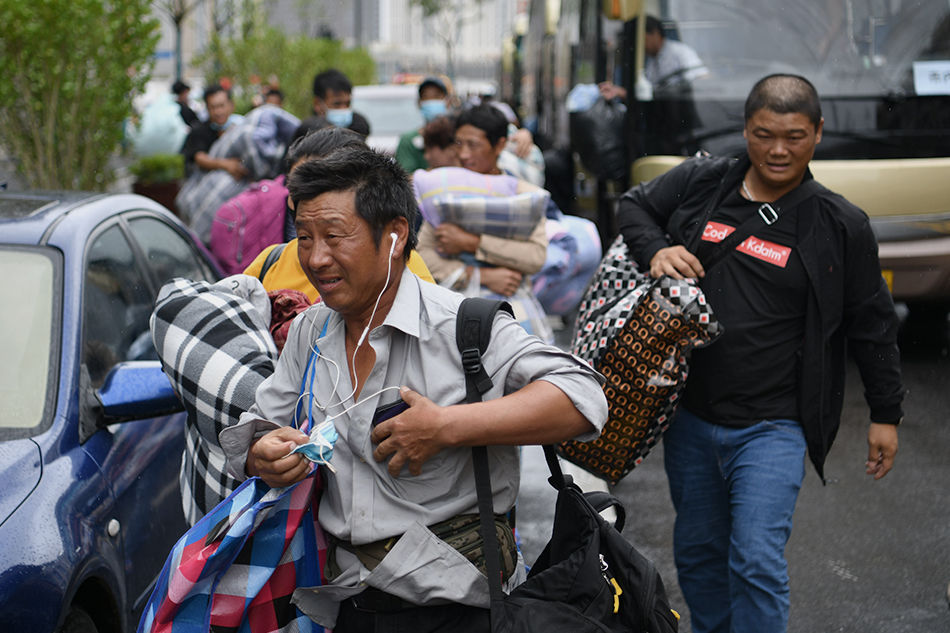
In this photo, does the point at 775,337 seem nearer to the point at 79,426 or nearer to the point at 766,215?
the point at 766,215

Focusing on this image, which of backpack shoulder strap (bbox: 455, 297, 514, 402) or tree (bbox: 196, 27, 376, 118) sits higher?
tree (bbox: 196, 27, 376, 118)

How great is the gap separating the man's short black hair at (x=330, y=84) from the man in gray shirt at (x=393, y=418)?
6.35m

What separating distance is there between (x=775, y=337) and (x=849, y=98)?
16.5 ft

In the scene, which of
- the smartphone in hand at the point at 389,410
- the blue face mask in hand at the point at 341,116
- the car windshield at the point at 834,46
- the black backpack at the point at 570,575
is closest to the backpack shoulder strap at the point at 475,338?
the black backpack at the point at 570,575

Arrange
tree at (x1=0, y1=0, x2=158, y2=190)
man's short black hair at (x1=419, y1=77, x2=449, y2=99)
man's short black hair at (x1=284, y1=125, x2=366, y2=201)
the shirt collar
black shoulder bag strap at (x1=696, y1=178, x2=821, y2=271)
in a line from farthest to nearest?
man's short black hair at (x1=419, y1=77, x2=449, y2=99) < tree at (x1=0, y1=0, x2=158, y2=190) < black shoulder bag strap at (x1=696, y1=178, x2=821, y2=271) < man's short black hair at (x1=284, y1=125, x2=366, y2=201) < the shirt collar

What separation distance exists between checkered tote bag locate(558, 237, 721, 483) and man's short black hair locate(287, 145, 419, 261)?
3.95ft

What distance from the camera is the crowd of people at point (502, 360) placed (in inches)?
82.9

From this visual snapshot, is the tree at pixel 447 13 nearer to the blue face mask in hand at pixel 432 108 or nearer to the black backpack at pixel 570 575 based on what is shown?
the blue face mask in hand at pixel 432 108

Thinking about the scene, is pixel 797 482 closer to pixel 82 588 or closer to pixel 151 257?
pixel 82 588

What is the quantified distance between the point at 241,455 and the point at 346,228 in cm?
51

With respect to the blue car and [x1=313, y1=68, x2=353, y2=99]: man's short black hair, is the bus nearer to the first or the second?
[x1=313, y1=68, x2=353, y2=99]: man's short black hair

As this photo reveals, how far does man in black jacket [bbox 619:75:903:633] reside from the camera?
10.3 ft

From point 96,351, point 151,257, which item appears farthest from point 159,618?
point 151,257

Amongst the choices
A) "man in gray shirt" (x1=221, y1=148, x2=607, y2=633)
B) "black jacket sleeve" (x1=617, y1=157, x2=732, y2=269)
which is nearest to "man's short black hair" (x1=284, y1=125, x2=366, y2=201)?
"man in gray shirt" (x1=221, y1=148, x2=607, y2=633)
